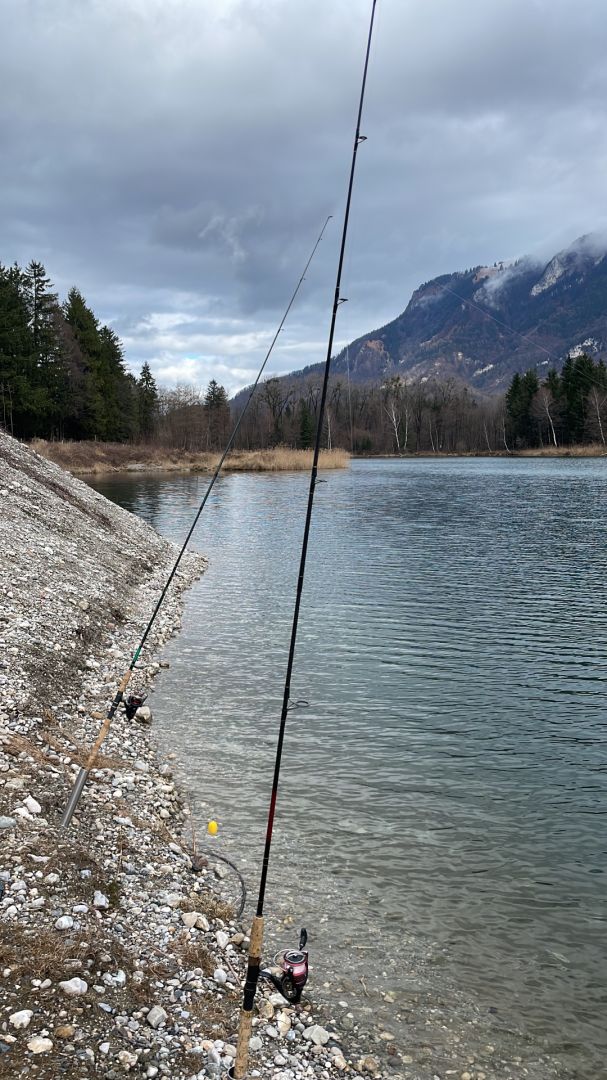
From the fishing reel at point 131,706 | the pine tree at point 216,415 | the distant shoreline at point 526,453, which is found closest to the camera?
the fishing reel at point 131,706

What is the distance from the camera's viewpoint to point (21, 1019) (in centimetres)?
450

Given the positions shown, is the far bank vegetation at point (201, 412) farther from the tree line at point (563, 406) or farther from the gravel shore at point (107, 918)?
the gravel shore at point (107, 918)

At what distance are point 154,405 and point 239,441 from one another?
908 inches

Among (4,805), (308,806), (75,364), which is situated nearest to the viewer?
(4,805)

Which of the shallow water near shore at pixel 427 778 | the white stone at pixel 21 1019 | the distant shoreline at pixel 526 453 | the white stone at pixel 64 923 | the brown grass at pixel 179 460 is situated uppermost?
the distant shoreline at pixel 526 453

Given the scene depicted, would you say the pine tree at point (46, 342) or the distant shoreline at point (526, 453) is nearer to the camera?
the pine tree at point (46, 342)

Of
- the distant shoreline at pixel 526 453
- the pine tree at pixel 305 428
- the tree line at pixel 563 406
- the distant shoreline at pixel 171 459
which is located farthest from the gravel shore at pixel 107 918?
the pine tree at pixel 305 428

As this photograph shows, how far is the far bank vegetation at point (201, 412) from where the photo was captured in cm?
7575

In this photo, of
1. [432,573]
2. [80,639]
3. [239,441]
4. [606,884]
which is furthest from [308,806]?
[239,441]

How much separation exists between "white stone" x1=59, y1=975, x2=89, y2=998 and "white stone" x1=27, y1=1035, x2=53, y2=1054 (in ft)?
1.42

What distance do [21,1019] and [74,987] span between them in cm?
43

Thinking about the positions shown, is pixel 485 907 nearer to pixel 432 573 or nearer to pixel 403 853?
pixel 403 853

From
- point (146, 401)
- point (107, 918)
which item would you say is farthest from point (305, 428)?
point (107, 918)

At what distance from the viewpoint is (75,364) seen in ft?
278
